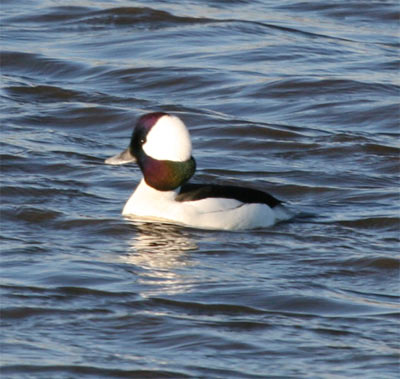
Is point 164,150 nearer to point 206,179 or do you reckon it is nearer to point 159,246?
point 159,246

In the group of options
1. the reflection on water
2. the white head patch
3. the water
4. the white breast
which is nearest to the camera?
the water

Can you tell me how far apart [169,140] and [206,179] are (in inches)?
63.5

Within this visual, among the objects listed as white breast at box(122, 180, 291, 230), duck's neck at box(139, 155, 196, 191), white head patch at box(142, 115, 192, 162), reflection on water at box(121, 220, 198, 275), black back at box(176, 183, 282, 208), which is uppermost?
white head patch at box(142, 115, 192, 162)

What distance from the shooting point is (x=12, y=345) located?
831 cm

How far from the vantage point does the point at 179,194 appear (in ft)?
38.2

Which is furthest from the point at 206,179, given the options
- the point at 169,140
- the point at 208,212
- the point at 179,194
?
the point at 208,212

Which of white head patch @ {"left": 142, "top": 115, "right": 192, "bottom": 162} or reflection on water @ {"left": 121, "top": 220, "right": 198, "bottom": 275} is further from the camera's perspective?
white head patch @ {"left": 142, "top": 115, "right": 192, "bottom": 162}

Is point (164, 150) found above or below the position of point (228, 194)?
above

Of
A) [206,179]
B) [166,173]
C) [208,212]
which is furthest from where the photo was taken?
[206,179]

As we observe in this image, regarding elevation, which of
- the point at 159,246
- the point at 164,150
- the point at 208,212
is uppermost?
the point at 164,150

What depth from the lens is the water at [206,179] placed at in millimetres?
8500

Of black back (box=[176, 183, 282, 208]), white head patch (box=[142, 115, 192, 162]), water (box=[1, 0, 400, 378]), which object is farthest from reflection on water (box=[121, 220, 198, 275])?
white head patch (box=[142, 115, 192, 162])

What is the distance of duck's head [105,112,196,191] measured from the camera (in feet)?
37.8

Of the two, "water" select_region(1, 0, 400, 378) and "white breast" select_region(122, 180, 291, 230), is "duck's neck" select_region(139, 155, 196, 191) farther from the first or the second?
"water" select_region(1, 0, 400, 378)
